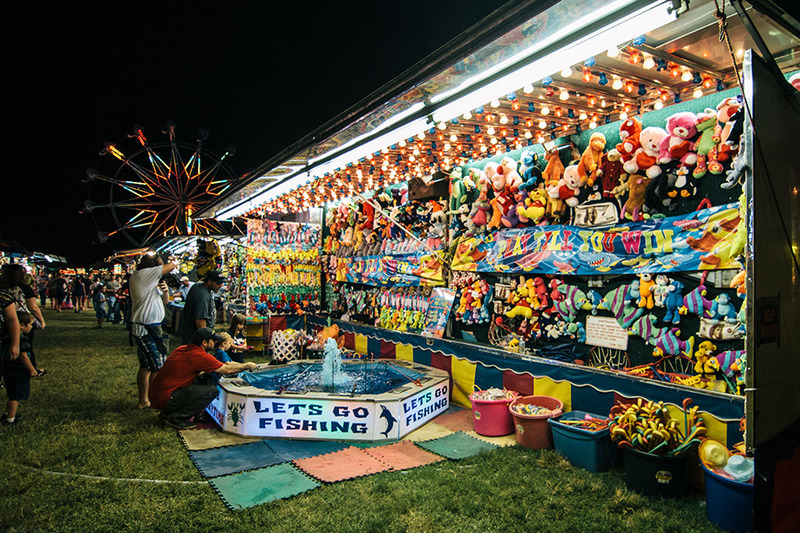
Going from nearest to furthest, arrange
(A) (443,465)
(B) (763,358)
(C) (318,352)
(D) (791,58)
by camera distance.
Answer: (B) (763,358)
(D) (791,58)
(A) (443,465)
(C) (318,352)

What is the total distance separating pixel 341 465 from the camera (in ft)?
14.0

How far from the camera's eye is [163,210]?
15016mm

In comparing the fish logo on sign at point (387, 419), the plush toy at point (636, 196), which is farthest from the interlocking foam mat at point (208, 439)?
the plush toy at point (636, 196)

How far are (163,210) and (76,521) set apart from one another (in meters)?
13.5

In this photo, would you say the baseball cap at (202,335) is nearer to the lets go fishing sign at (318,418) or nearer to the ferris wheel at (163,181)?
the lets go fishing sign at (318,418)

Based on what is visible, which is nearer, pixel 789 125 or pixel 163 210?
pixel 789 125

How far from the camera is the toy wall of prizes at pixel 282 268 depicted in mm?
10070

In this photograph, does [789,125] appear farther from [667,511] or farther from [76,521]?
[76,521]

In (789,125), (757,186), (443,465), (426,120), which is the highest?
(426,120)

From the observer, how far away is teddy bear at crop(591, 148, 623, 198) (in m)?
5.03

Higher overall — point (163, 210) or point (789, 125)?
point (163, 210)

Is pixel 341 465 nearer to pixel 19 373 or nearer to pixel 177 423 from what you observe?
pixel 177 423

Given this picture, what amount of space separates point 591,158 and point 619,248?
110cm

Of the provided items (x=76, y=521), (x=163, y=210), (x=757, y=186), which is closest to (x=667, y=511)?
(x=757, y=186)
